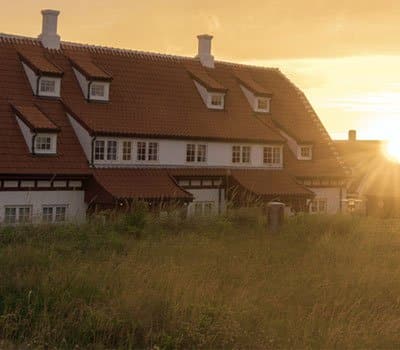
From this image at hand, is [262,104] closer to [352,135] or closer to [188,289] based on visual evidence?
[188,289]

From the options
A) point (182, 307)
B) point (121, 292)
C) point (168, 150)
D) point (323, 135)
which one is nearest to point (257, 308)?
point (182, 307)

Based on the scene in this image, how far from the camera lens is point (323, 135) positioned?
4906cm

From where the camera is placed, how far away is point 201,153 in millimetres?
41656

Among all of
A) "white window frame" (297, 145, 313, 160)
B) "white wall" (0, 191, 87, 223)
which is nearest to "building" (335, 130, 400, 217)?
"white window frame" (297, 145, 313, 160)

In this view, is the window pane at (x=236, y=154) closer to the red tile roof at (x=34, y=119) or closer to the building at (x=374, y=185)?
the building at (x=374, y=185)

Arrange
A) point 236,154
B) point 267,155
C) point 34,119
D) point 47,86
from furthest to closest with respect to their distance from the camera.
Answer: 1. point 267,155
2. point 236,154
3. point 47,86
4. point 34,119

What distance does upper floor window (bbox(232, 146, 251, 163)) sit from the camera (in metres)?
43.1

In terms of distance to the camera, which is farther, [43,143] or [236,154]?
[236,154]

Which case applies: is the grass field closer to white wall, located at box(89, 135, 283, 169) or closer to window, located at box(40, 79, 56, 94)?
white wall, located at box(89, 135, 283, 169)

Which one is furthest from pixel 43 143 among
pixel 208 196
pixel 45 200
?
pixel 208 196

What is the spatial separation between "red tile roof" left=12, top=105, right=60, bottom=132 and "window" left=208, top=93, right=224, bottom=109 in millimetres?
11333

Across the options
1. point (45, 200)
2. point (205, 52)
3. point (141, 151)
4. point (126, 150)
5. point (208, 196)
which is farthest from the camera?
point (205, 52)

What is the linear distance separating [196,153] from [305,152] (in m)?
8.58

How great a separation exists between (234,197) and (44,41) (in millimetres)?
12816
